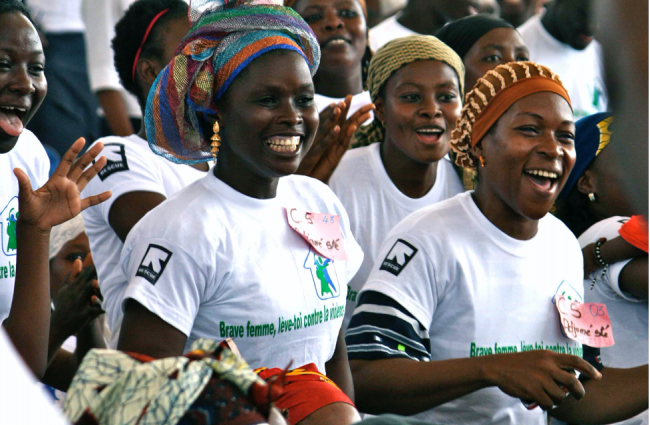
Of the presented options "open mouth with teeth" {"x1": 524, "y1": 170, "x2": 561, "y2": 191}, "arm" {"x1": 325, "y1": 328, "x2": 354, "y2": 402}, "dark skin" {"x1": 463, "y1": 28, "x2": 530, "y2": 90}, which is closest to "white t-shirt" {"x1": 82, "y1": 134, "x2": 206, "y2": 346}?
"arm" {"x1": 325, "y1": 328, "x2": 354, "y2": 402}

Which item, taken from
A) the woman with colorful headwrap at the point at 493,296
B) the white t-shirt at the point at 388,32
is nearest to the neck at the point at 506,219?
the woman with colorful headwrap at the point at 493,296

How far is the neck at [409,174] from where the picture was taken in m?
3.52

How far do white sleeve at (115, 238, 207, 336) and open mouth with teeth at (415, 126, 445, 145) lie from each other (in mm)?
1569

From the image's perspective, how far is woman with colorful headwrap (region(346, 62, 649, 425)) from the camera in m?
2.50

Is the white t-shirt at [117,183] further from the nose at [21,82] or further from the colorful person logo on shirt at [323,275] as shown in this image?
the colorful person logo on shirt at [323,275]

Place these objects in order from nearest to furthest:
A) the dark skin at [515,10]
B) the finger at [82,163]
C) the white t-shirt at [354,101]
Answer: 1. the finger at [82,163]
2. the white t-shirt at [354,101]
3. the dark skin at [515,10]

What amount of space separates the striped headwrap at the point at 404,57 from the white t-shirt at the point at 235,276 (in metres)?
1.34

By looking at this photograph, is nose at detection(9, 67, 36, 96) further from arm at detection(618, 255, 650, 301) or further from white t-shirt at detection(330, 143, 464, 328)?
arm at detection(618, 255, 650, 301)

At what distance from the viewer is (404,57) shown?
3555mm

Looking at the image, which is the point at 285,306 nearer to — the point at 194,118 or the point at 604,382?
the point at 194,118

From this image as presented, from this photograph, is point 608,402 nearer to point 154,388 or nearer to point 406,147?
point 406,147

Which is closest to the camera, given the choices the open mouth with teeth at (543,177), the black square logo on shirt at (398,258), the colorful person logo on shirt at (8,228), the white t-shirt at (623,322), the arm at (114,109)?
the colorful person logo on shirt at (8,228)

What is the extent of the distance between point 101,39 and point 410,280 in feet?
10.7

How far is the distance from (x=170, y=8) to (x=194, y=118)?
3.53 feet
